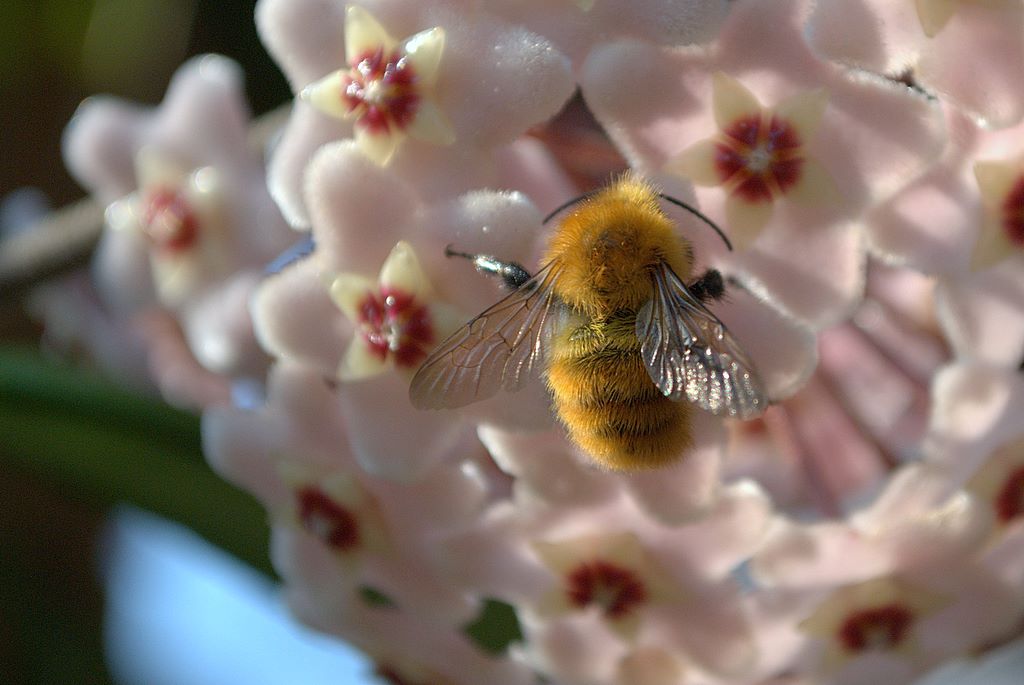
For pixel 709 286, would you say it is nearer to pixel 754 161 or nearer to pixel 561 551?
pixel 754 161

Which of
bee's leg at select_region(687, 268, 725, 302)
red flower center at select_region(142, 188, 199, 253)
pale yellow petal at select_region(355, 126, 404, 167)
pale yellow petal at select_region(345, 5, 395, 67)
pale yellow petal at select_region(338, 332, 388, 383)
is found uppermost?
red flower center at select_region(142, 188, 199, 253)

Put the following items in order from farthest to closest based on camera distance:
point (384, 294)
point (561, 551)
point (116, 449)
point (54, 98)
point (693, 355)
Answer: point (54, 98) → point (116, 449) → point (561, 551) → point (384, 294) → point (693, 355)

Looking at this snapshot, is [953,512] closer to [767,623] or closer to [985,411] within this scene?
[985,411]

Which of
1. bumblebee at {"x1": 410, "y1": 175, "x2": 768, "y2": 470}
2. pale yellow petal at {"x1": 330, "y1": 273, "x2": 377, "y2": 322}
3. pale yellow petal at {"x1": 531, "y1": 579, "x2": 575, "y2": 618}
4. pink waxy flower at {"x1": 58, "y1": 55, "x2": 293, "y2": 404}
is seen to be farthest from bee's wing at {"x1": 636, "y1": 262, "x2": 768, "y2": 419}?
pink waxy flower at {"x1": 58, "y1": 55, "x2": 293, "y2": 404}

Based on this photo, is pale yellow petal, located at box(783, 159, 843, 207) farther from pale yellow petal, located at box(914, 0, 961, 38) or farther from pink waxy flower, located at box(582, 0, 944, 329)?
pale yellow petal, located at box(914, 0, 961, 38)

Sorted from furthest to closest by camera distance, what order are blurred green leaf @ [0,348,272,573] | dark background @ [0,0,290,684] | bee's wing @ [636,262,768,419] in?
dark background @ [0,0,290,684]
blurred green leaf @ [0,348,272,573]
bee's wing @ [636,262,768,419]

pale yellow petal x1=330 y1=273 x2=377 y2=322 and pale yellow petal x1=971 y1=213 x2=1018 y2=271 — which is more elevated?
pale yellow petal x1=971 y1=213 x2=1018 y2=271

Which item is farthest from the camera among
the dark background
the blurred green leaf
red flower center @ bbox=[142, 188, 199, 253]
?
the dark background

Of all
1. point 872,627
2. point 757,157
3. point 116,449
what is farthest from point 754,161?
point 116,449
